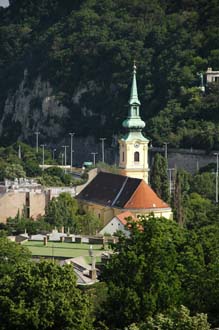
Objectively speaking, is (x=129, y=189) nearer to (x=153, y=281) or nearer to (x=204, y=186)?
(x=204, y=186)

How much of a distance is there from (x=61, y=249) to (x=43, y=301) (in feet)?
82.1

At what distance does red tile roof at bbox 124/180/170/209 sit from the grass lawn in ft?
31.8

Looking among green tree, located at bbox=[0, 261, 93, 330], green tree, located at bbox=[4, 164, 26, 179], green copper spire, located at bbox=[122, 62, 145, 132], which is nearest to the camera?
green tree, located at bbox=[0, 261, 93, 330]

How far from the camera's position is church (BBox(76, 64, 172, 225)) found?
86.2 meters

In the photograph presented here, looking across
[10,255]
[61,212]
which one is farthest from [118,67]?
[10,255]

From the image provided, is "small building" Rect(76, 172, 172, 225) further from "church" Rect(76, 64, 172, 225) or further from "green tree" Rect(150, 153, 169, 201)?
"green tree" Rect(150, 153, 169, 201)

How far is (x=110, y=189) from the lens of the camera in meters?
90.9

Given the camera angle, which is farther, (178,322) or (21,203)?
(21,203)

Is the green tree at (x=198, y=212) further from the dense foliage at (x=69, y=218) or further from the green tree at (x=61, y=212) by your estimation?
the green tree at (x=61, y=212)

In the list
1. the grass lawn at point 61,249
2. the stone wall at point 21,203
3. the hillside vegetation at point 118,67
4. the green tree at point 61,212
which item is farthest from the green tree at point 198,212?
the hillside vegetation at point 118,67

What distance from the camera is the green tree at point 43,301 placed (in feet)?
156

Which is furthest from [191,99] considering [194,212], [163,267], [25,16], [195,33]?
[163,267]

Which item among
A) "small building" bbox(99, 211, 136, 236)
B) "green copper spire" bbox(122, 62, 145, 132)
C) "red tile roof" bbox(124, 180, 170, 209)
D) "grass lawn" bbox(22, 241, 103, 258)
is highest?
"green copper spire" bbox(122, 62, 145, 132)

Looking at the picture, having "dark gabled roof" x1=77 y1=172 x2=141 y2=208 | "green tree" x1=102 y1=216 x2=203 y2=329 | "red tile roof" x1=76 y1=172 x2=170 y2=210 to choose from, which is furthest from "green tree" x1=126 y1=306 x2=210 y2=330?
"dark gabled roof" x1=77 y1=172 x2=141 y2=208
